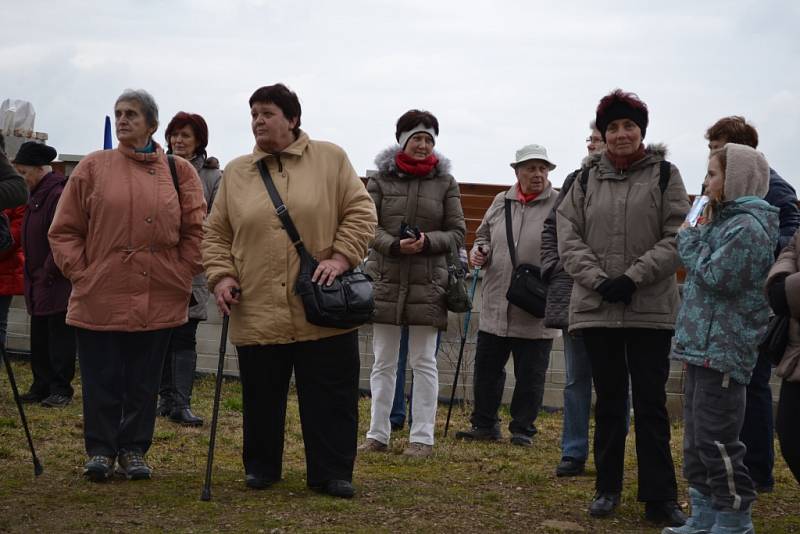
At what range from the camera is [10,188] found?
18.3 feet

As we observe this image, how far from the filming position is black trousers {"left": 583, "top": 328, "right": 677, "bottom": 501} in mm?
5242

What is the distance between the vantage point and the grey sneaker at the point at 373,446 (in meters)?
7.18

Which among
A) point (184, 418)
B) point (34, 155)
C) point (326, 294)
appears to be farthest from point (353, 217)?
point (34, 155)

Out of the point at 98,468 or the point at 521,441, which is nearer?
the point at 98,468

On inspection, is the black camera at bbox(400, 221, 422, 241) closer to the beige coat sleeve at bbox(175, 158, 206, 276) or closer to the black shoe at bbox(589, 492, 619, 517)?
the beige coat sleeve at bbox(175, 158, 206, 276)

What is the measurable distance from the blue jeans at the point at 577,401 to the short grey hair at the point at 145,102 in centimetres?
268

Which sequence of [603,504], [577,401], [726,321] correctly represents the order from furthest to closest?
[577,401] < [603,504] < [726,321]

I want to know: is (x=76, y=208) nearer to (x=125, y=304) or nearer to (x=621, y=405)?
(x=125, y=304)

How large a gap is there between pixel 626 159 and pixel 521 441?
9.85ft

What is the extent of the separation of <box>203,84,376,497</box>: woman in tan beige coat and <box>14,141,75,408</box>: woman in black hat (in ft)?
Answer: 10.5

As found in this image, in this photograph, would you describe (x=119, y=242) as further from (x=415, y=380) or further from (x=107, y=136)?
(x=107, y=136)

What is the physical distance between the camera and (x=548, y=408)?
9.92 m

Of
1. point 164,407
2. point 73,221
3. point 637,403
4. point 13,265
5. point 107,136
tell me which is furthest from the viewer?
point 107,136

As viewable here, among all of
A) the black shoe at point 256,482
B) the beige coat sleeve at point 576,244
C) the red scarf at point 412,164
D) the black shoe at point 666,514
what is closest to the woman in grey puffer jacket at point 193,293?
the red scarf at point 412,164
